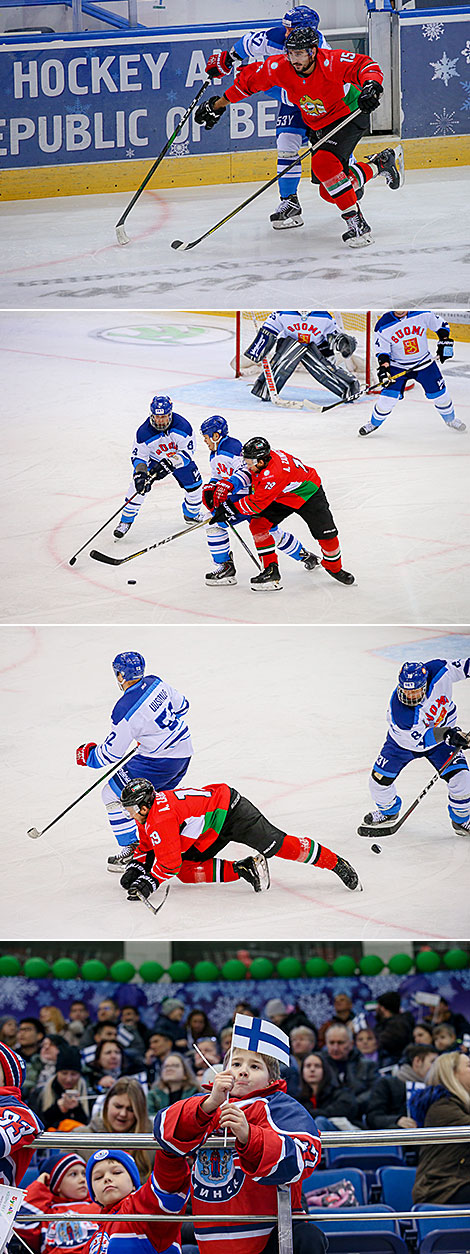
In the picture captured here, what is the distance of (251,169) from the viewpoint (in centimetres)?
541

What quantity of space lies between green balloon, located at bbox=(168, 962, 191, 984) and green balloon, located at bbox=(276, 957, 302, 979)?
1.47ft

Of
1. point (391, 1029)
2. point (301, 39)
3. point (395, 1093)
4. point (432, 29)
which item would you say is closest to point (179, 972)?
point (391, 1029)

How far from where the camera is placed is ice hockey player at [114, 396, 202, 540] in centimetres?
556

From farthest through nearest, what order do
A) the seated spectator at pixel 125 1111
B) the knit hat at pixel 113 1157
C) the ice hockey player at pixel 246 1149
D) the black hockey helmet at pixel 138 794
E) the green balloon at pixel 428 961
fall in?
the green balloon at pixel 428 961 < the black hockey helmet at pixel 138 794 < the seated spectator at pixel 125 1111 < the knit hat at pixel 113 1157 < the ice hockey player at pixel 246 1149

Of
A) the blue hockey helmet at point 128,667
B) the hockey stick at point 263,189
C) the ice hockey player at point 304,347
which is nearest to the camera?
the hockey stick at point 263,189

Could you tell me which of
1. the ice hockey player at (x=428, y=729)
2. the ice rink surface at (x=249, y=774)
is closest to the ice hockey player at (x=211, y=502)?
the ice rink surface at (x=249, y=774)

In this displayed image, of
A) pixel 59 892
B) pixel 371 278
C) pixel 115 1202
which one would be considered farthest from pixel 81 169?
pixel 115 1202

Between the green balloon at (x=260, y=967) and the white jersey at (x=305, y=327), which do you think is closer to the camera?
the green balloon at (x=260, y=967)

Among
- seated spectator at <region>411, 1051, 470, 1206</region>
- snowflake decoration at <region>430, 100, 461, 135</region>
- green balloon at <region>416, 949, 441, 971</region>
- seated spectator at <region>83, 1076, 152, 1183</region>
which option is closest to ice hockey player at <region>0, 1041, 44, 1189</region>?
seated spectator at <region>411, 1051, 470, 1206</region>

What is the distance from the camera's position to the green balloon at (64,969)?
576 centimetres

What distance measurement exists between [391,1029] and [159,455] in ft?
8.98

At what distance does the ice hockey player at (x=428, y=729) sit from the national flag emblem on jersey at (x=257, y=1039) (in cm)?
242

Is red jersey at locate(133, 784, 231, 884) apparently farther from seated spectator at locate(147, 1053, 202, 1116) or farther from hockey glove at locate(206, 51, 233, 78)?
hockey glove at locate(206, 51, 233, 78)

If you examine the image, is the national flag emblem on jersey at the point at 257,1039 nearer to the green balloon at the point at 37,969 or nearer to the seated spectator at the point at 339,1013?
the seated spectator at the point at 339,1013
